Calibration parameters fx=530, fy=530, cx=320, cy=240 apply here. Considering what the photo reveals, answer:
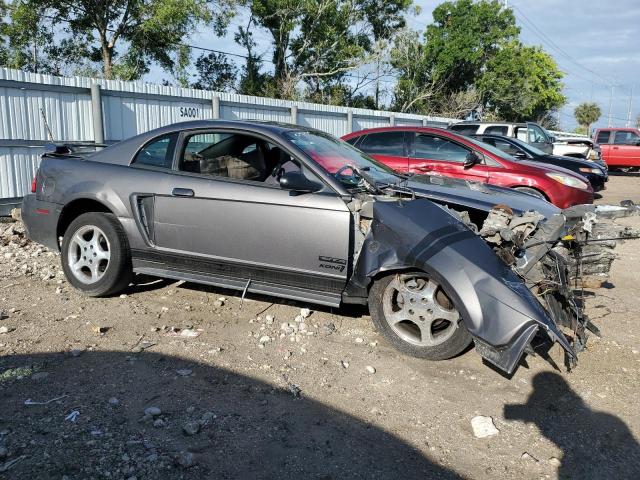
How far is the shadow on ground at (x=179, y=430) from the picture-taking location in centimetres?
255

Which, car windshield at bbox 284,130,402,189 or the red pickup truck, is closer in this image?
car windshield at bbox 284,130,402,189

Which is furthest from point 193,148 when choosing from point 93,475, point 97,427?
point 93,475

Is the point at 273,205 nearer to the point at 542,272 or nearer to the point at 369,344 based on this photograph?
the point at 369,344

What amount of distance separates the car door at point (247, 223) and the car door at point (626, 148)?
20095mm

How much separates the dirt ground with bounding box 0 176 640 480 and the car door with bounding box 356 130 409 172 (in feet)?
13.0

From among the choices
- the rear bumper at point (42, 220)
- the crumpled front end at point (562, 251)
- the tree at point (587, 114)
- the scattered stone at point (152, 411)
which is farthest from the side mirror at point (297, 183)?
the tree at point (587, 114)

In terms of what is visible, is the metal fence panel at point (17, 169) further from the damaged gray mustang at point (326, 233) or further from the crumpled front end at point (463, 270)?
the crumpled front end at point (463, 270)

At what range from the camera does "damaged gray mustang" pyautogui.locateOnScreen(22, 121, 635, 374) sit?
3.54 metres

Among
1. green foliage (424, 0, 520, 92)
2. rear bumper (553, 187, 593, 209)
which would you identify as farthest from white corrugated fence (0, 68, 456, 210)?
green foliage (424, 0, 520, 92)

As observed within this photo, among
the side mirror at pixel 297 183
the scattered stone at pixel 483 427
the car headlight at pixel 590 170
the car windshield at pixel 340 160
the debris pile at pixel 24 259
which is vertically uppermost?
the car windshield at pixel 340 160

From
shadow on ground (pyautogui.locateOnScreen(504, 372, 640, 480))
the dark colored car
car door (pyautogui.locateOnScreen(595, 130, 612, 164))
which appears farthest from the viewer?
car door (pyautogui.locateOnScreen(595, 130, 612, 164))

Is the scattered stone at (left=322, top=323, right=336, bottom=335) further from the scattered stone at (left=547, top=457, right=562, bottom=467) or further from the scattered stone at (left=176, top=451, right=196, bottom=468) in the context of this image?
the scattered stone at (left=547, top=457, right=562, bottom=467)

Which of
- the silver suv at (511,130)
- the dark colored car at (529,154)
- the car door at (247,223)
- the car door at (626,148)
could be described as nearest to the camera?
the car door at (247,223)

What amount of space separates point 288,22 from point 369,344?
25159 millimetres
